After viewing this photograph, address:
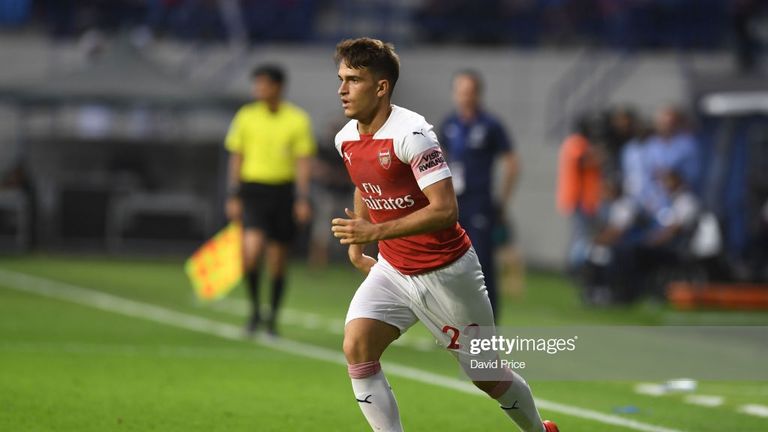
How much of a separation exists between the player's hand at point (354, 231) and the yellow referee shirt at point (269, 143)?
814cm

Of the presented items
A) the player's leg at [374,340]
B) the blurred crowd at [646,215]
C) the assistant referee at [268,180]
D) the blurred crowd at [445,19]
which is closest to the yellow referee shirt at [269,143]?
the assistant referee at [268,180]

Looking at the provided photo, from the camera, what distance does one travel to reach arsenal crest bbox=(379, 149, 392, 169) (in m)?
7.70

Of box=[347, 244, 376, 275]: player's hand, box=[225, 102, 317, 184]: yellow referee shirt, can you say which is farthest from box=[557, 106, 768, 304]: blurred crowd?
box=[347, 244, 376, 275]: player's hand

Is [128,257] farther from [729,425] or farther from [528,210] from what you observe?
[729,425]

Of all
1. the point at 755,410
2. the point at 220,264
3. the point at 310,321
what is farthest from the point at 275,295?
the point at 755,410

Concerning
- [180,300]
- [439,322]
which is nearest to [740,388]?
[439,322]

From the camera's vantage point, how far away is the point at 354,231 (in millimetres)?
7348

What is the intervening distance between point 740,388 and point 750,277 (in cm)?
861

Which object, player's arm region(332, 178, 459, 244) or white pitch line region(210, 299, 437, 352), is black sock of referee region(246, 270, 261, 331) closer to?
white pitch line region(210, 299, 437, 352)

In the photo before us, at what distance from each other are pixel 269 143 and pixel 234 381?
4267 mm

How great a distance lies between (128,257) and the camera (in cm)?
2753

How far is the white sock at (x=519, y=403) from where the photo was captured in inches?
312

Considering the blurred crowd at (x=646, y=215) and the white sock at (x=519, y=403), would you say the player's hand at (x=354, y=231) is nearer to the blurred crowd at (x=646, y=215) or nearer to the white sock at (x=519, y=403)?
the white sock at (x=519, y=403)

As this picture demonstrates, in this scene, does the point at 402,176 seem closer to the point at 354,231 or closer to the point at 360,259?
the point at 354,231
